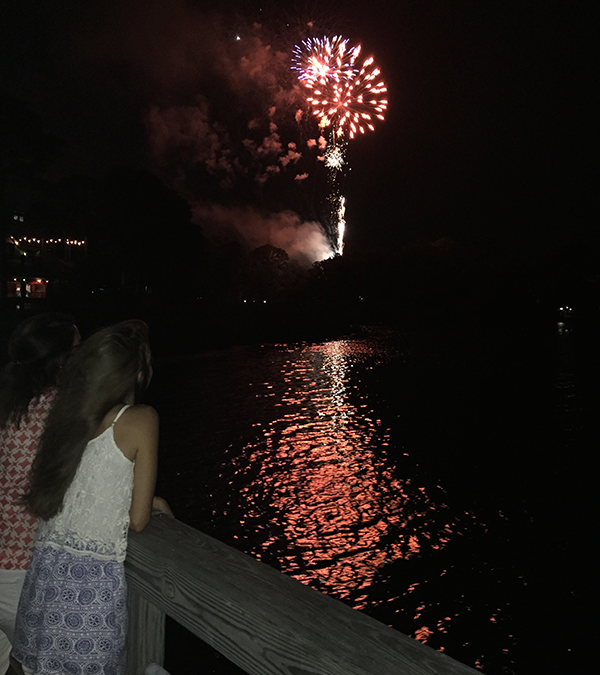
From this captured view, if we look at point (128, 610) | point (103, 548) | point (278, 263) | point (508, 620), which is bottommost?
point (508, 620)

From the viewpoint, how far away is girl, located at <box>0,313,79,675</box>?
8.17 ft

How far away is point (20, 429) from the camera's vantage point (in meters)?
2.55

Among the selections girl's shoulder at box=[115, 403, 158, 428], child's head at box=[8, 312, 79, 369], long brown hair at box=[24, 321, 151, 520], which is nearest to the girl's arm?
girl's shoulder at box=[115, 403, 158, 428]

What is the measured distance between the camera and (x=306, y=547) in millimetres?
7863

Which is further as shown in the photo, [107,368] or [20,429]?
[20,429]

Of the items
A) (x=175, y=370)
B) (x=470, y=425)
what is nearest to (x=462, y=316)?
(x=175, y=370)

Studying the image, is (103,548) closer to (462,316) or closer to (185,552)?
(185,552)

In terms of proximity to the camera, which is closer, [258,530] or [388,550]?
[388,550]

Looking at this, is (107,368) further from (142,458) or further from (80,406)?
(142,458)

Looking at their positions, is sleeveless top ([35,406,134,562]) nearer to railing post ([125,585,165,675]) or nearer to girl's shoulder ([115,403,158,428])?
girl's shoulder ([115,403,158,428])

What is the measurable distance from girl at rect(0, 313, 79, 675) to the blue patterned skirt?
0.48 meters

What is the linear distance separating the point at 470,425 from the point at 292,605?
48.4 ft

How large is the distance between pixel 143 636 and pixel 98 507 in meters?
0.48

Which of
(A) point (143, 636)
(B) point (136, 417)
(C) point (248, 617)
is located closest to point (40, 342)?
(B) point (136, 417)
